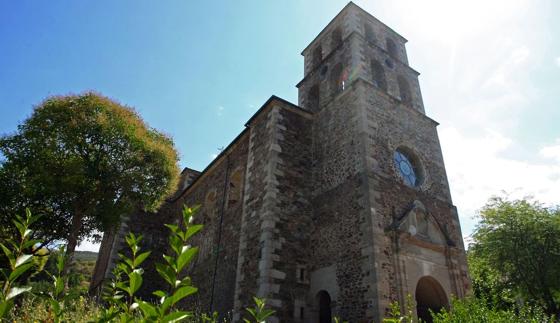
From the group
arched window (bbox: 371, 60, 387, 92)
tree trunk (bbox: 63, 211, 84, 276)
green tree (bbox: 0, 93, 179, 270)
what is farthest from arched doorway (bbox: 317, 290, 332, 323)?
arched window (bbox: 371, 60, 387, 92)

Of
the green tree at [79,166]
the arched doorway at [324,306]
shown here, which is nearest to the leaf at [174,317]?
the arched doorway at [324,306]

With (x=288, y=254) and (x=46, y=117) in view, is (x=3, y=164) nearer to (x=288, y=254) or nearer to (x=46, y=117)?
(x=46, y=117)

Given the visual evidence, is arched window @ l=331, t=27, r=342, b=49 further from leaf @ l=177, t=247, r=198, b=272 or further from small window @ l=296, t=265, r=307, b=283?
leaf @ l=177, t=247, r=198, b=272

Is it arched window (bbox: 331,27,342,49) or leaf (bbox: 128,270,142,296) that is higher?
arched window (bbox: 331,27,342,49)

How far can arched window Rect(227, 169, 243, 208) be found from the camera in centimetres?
1595

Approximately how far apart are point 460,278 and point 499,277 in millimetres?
7931

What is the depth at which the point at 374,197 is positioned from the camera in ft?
35.3

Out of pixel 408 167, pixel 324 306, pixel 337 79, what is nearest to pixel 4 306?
pixel 324 306

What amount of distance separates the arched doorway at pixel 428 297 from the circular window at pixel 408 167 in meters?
3.28

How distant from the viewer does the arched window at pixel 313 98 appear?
16.6m

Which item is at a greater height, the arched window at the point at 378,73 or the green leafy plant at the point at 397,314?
the arched window at the point at 378,73

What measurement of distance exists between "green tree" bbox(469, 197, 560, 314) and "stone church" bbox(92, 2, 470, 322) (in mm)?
5124

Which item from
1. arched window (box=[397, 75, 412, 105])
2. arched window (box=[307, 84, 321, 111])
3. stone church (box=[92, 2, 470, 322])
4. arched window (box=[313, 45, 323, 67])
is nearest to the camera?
stone church (box=[92, 2, 470, 322])

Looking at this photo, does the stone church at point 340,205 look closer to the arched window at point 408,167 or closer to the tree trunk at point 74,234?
the arched window at point 408,167
